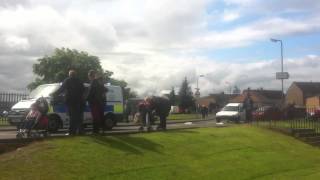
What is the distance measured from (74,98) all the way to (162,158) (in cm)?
310

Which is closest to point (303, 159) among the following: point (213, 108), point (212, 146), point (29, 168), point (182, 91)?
point (212, 146)

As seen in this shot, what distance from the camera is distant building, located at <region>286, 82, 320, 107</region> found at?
346 ft

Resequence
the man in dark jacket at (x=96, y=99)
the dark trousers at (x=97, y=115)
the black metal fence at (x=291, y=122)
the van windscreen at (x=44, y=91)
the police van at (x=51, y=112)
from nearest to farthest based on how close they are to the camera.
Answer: the man in dark jacket at (x=96, y=99) < the dark trousers at (x=97, y=115) < the police van at (x=51, y=112) < the van windscreen at (x=44, y=91) < the black metal fence at (x=291, y=122)

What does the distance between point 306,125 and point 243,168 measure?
42.0 ft

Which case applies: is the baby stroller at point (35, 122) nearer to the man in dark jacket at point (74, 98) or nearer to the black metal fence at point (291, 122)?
the man in dark jacket at point (74, 98)

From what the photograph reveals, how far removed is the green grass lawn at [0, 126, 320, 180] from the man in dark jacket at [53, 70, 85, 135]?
1296 millimetres

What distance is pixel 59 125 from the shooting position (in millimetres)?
21625

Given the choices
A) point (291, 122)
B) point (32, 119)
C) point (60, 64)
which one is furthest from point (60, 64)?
point (32, 119)

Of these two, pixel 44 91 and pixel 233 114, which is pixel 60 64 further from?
pixel 44 91

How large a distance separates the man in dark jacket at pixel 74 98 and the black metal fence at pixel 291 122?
10.9 m

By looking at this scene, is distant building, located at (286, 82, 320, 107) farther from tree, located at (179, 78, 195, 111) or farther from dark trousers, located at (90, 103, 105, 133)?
dark trousers, located at (90, 103, 105, 133)

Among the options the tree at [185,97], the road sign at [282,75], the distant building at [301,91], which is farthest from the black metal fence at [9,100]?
the distant building at [301,91]

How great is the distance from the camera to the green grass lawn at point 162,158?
1162cm

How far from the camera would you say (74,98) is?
50.1 feet
